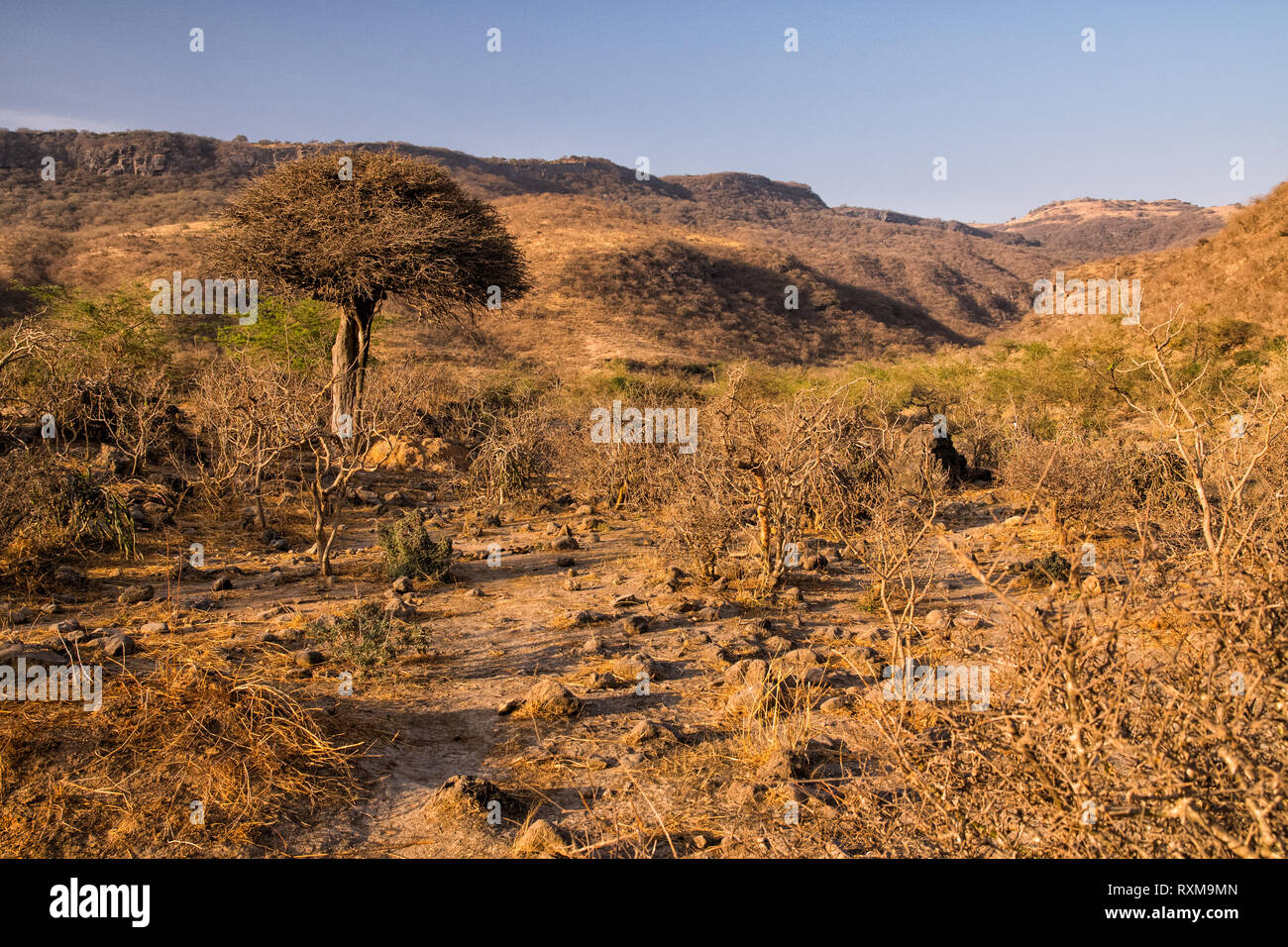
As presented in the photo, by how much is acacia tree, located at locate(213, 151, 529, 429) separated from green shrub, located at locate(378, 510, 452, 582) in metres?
4.03

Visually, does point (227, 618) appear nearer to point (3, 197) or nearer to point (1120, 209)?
point (3, 197)

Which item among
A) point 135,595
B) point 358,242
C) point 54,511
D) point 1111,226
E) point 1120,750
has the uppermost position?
point 1111,226

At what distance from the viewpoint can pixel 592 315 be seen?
35781 mm

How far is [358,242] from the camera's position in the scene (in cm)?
1109

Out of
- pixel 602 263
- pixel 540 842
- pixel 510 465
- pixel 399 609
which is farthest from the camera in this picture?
pixel 602 263

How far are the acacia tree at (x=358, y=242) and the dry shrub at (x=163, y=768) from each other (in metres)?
7.23

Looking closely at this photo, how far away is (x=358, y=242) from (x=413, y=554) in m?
6.15

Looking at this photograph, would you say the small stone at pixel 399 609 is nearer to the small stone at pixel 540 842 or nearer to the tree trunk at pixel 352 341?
the small stone at pixel 540 842

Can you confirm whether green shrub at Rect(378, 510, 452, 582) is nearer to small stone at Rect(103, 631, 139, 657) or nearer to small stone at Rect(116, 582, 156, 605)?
small stone at Rect(116, 582, 156, 605)

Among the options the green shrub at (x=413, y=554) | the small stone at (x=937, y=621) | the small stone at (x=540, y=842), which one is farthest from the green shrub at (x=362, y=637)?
the small stone at (x=937, y=621)

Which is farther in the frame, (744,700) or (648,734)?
(744,700)

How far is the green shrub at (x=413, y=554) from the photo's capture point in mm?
6930

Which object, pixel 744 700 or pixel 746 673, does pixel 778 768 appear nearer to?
pixel 744 700

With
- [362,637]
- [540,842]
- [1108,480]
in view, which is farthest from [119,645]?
[1108,480]
